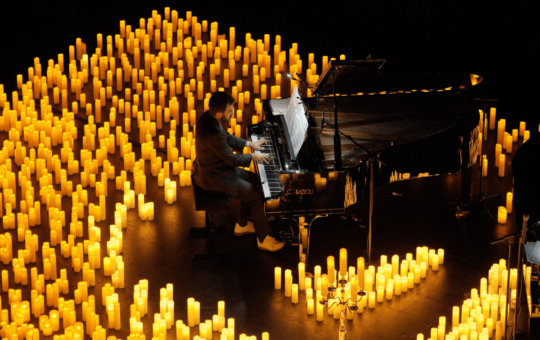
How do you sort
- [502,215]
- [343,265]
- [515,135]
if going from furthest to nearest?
[515,135], [502,215], [343,265]

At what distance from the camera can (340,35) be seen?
13.6 metres

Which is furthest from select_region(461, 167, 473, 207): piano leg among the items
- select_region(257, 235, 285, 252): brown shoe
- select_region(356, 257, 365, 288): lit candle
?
select_region(257, 235, 285, 252): brown shoe

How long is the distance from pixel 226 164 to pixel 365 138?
134cm

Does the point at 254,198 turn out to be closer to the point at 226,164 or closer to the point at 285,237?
the point at 226,164

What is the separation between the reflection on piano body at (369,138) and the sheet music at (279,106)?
2.3 inches

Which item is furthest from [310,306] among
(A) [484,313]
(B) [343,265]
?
(A) [484,313]

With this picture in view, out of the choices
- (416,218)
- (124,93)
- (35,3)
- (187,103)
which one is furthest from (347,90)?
(35,3)

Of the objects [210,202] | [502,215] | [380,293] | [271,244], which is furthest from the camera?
[502,215]

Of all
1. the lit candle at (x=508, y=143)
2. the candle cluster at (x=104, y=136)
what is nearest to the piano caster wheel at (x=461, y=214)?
the lit candle at (x=508, y=143)

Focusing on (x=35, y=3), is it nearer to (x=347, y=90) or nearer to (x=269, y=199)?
(x=347, y=90)

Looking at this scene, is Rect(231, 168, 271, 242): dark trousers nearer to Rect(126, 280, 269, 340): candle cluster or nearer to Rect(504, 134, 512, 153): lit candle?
Rect(126, 280, 269, 340): candle cluster

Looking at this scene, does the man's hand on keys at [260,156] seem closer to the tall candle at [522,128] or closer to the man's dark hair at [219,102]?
the man's dark hair at [219,102]

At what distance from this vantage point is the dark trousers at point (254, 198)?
881 centimetres

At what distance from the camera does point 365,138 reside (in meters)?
8.86
